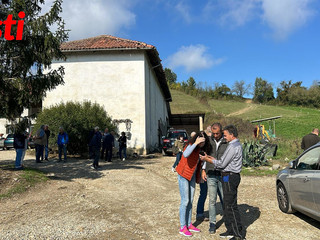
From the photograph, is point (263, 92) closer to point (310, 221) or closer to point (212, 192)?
point (310, 221)

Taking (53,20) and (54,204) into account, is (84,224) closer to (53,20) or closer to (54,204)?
(54,204)

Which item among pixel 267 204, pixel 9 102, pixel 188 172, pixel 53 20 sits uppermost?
pixel 53 20

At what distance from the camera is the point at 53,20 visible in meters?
8.73

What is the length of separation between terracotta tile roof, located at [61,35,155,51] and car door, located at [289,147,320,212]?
14158 millimetres

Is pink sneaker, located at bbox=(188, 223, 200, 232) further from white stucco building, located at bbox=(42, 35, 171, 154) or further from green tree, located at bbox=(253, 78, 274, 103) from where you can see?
green tree, located at bbox=(253, 78, 274, 103)

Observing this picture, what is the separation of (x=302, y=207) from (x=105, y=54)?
642 inches

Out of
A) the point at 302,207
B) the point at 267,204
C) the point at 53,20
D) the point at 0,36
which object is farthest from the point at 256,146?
the point at 0,36

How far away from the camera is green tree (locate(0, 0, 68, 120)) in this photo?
8.34 metres

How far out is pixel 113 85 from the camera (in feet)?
61.1

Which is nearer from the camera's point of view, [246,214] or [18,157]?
[246,214]

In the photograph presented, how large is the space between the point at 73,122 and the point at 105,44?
656cm

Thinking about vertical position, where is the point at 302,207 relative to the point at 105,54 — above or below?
below

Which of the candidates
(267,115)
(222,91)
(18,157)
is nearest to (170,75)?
(222,91)

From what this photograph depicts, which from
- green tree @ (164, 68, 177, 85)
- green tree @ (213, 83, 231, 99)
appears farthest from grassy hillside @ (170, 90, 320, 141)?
green tree @ (164, 68, 177, 85)
